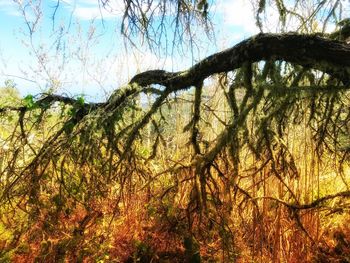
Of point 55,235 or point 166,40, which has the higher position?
point 166,40

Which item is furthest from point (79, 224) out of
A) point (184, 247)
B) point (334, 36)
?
point (334, 36)

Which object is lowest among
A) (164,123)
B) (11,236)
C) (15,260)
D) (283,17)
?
(15,260)

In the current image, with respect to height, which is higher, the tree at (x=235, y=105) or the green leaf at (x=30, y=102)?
the green leaf at (x=30, y=102)

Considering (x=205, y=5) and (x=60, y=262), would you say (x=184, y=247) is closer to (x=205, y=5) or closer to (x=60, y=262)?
(x=60, y=262)

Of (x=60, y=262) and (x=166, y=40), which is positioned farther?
(x=60, y=262)

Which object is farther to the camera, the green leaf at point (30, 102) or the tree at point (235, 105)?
the green leaf at point (30, 102)

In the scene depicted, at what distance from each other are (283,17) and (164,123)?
1144mm

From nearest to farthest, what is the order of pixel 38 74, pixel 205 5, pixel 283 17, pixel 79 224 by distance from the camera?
pixel 205 5
pixel 283 17
pixel 79 224
pixel 38 74

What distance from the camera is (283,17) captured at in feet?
9.01

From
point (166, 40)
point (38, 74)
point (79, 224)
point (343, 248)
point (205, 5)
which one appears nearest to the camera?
point (166, 40)

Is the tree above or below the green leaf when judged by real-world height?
below

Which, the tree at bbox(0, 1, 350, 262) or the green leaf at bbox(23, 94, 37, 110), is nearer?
the tree at bbox(0, 1, 350, 262)

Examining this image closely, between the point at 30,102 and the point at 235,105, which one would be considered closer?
the point at 235,105

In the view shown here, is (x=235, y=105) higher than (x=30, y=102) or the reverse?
the reverse
